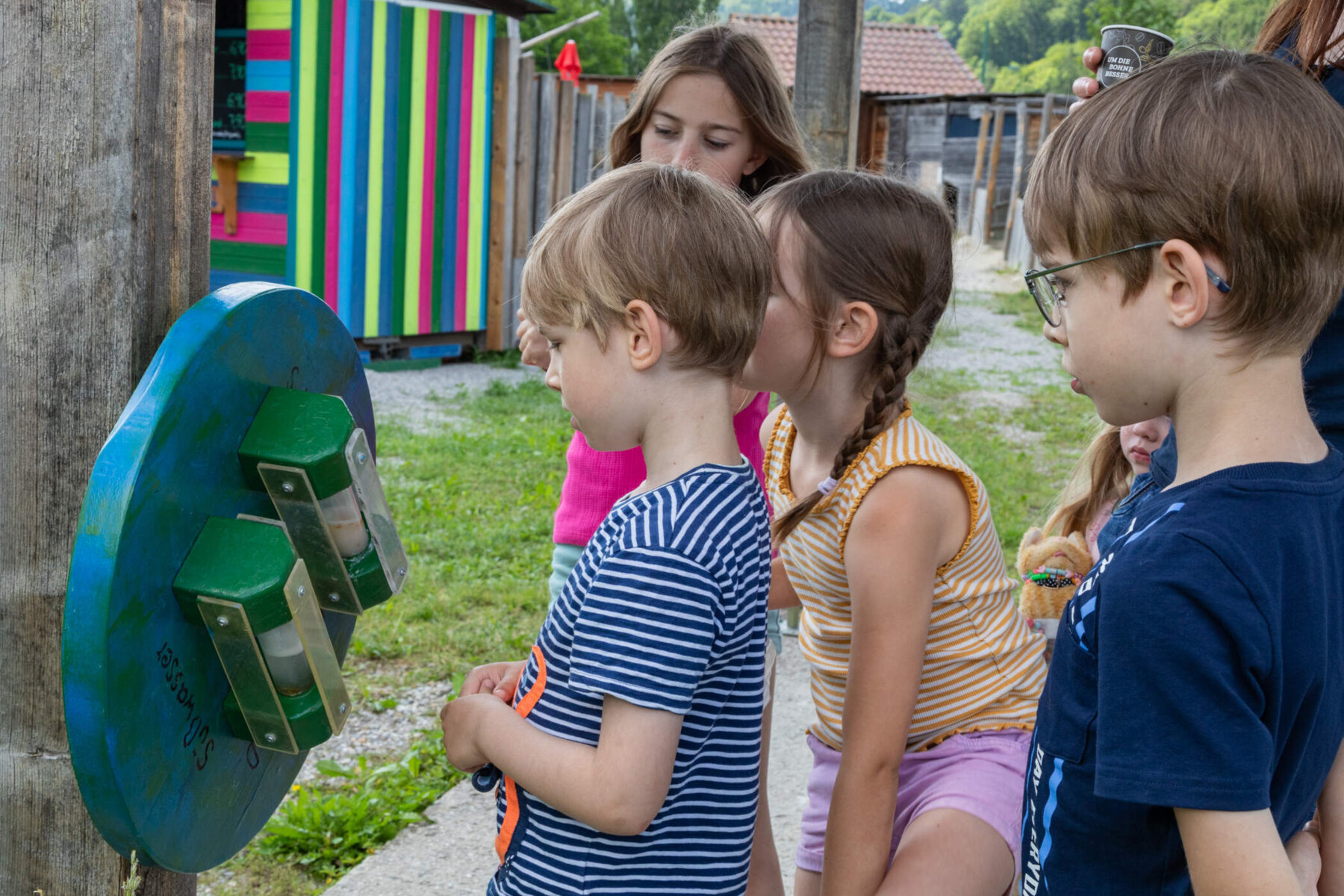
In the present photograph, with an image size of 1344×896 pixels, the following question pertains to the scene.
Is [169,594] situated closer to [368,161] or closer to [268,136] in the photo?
[268,136]

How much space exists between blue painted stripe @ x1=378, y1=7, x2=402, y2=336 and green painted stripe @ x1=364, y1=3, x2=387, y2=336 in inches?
1.0

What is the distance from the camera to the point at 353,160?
811 cm

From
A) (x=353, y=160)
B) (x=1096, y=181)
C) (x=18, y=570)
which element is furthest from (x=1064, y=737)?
(x=353, y=160)

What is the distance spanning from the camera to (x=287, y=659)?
115 cm

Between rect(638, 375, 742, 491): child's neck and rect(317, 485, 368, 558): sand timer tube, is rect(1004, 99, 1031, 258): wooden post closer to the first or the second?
rect(638, 375, 742, 491): child's neck

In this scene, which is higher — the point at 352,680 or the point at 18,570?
the point at 18,570

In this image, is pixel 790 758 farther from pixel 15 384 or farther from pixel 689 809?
pixel 15 384

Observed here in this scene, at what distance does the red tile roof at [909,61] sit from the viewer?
27.4 m

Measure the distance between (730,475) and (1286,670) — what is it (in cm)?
59

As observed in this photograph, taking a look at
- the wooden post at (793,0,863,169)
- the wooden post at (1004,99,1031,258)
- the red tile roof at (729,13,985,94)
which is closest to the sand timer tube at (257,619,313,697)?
the wooden post at (793,0,863,169)

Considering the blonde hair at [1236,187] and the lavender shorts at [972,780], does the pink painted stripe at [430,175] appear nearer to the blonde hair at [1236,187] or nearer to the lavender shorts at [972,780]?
the lavender shorts at [972,780]

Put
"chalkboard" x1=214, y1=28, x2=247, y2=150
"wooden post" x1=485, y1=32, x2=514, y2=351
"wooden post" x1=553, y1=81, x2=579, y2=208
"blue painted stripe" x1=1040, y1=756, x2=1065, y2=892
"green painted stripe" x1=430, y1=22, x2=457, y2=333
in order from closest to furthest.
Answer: "blue painted stripe" x1=1040, y1=756, x2=1065, y2=892, "chalkboard" x1=214, y1=28, x2=247, y2=150, "green painted stripe" x1=430, y1=22, x2=457, y2=333, "wooden post" x1=485, y1=32, x2=514, y2=351, "wooden post" x1=553, y1=81, x2=579, y2=208

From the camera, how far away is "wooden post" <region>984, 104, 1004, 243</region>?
63.6 feet

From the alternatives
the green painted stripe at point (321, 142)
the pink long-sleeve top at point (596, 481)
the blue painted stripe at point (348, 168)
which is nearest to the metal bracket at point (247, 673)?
the pink long-sleeve top at point (596, 481)
